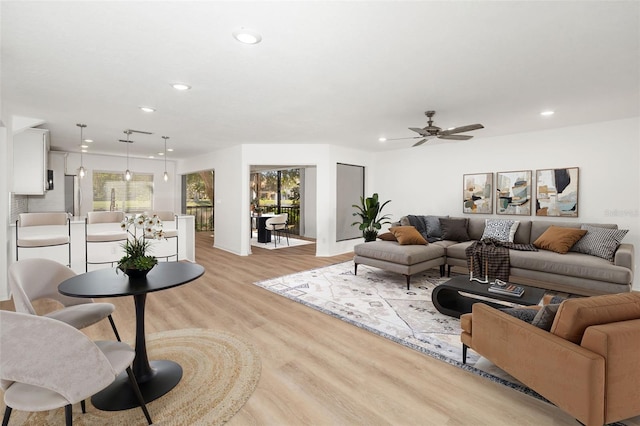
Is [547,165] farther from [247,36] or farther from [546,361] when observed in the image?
[247,36]

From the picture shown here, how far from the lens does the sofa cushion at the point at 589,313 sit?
5.74 ft

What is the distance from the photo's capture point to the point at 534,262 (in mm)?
4324

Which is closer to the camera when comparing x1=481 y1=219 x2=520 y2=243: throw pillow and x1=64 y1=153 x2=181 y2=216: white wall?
x1=481 y1=219 x2=520 y2=243: throw pillow

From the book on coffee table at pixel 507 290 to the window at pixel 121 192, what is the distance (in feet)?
29.4

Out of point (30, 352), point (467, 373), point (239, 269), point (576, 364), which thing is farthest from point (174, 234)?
point (576, 364)

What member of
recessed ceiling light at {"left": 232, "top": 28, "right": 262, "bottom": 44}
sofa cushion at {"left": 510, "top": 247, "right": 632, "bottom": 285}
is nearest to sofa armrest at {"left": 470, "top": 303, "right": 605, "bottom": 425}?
recessed ceiling light at {"left": 232, "top": 28, "right": 262, "bottom": 44}

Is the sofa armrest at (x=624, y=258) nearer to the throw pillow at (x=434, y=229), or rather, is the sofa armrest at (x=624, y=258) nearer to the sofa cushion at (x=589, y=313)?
the throw pillow at (x=434, y=229)

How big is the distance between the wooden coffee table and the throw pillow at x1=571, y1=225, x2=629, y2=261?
5.41 feet

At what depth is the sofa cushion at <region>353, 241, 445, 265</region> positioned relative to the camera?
4648 millimetres

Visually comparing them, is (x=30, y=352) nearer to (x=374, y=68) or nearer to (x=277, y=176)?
(x=374, y=68)

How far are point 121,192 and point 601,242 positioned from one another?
10828 mm

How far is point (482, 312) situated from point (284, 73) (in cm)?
269

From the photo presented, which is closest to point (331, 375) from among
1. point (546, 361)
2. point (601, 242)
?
point (546, 361)

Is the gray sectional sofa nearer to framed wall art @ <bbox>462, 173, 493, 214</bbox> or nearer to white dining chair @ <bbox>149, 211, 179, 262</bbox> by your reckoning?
framed wall art @ <bbox>462, 173, 493, 214</bbox>
